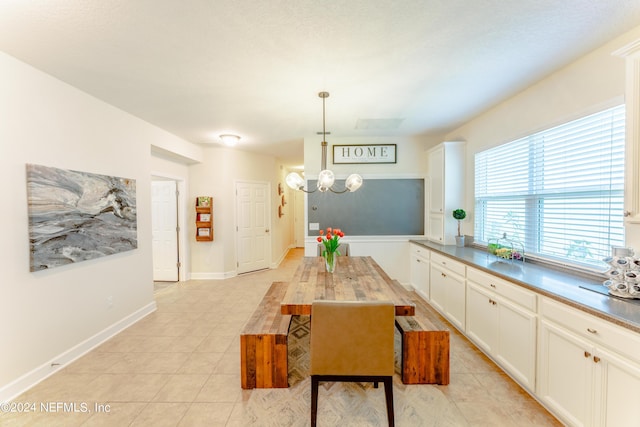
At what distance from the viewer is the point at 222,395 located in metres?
2.05

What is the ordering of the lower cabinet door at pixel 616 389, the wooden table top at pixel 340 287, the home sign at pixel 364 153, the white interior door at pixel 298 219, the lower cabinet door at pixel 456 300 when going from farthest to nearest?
the white interior door at pixel 298 219 → the home sign at pixel 364 153 → the lower cabinet door at pixel 456 300 → the wooden table top at pixel 340 287 → the lower cabinet door at pixel 616 389

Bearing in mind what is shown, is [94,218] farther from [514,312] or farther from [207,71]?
[514,312]

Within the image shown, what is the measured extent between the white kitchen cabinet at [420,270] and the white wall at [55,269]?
3993 mm

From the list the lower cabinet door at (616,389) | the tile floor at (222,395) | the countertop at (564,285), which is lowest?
the tile floor at (222,395)

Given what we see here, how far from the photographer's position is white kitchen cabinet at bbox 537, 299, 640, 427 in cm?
134

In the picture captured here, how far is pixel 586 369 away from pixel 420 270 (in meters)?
2.61

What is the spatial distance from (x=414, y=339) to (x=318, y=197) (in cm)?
291

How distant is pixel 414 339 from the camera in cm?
213

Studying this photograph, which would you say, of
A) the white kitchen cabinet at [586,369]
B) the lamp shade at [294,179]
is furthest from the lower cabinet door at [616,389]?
the lamp shade at [294,179]

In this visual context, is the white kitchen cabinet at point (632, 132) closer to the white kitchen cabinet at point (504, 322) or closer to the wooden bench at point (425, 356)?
the white kitchen cabinet at point (504, 322)

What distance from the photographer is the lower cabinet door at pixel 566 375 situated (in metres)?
1.54

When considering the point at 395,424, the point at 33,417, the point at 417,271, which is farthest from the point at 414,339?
the point at 33,417

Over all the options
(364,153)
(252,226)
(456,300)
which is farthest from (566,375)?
(252,226)

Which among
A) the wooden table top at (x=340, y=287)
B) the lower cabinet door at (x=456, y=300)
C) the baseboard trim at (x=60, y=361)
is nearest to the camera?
the wooden table top at (x=340, y=287)
